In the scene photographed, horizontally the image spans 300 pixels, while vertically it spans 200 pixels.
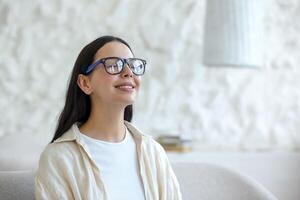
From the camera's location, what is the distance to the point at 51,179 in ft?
4.69

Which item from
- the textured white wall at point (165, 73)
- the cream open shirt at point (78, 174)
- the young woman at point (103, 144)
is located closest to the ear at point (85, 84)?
the young woman at point (103, 144)

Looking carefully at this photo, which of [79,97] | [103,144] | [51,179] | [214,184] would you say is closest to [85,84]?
[79,97]

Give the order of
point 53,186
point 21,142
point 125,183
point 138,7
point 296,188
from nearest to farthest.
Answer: point 53,186 < point 125,183 < point 21,142 < point 138,7 < point 296,188

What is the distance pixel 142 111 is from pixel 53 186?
151cm

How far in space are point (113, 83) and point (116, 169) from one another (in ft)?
0.76

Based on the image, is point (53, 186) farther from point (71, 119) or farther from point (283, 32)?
point (283, 32)

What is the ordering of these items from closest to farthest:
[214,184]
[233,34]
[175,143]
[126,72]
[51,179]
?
1. [51,179]
2. [126,72]
3. [214,184]
4. [233,34]
5. [175,143]

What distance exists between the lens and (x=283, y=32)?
10.4 ft

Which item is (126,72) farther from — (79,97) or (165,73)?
(165,73)

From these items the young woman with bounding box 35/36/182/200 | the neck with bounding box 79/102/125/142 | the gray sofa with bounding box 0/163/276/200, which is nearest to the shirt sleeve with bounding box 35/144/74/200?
the young woman with bounding box 35/36/182/200

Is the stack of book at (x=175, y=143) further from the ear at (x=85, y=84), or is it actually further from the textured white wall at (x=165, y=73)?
the ear at (x=85, y=84)

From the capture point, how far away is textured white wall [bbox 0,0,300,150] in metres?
2.68

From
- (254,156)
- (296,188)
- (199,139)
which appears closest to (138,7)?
(199,139)

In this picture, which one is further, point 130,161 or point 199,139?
point 199,139
